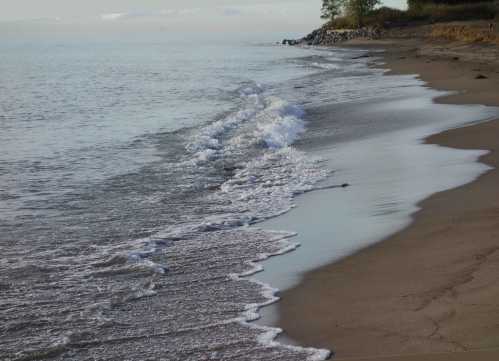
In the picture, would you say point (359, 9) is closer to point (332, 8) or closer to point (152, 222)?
point (332, 8)

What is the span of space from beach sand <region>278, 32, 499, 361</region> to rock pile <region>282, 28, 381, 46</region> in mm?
71376

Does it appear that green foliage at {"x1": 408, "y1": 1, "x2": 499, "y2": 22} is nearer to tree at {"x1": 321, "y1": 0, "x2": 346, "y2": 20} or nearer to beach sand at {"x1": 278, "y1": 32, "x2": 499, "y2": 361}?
tree at {"x1": 321, "y1": 0, "x2": 346, "y2": 20}

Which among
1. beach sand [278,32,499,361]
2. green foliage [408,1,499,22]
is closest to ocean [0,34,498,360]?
beach sand [278,32,499,361]

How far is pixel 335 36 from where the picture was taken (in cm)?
8569

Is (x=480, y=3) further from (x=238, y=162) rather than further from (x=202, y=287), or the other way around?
(x=202, y=287)

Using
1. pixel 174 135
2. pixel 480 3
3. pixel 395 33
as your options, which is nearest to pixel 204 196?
pixel 174 135

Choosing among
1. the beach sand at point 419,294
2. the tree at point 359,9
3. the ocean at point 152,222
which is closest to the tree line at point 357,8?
the tree at point 359,9

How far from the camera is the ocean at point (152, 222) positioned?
5.37 m

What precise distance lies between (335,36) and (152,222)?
261 feet

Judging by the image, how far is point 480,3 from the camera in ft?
254

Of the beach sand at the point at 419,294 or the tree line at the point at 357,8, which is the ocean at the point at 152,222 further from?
the tree line at the point at 357,8

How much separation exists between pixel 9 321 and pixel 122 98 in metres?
24.3

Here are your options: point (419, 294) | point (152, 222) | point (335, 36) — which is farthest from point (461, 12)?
point (419, 294)

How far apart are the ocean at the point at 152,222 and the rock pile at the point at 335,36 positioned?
57.7m
